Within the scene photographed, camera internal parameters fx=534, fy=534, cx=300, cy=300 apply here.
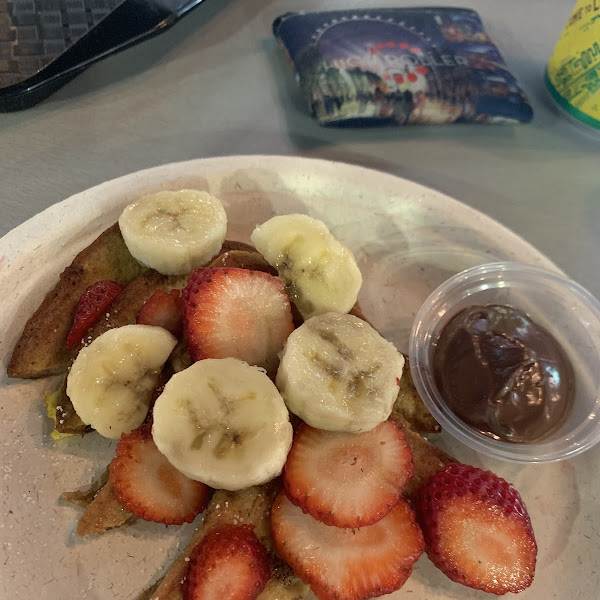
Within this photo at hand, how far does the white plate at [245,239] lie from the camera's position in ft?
3.78

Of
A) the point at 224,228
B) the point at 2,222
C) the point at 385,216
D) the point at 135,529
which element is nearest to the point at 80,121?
the point at 2,222

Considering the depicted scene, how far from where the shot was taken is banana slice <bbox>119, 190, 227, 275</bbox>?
1.34 m

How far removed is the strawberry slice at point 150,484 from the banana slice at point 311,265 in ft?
1.61

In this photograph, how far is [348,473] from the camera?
111 centimetres

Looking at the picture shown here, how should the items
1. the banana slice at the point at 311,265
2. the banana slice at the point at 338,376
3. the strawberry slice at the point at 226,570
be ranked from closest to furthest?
the strawberry slice at the point at 226,570 → the banana slice at the point at 338,376 → the banana slice at the point at 311,265

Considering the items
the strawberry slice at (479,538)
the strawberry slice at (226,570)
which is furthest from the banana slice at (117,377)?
the strawberry slice at (479,538)

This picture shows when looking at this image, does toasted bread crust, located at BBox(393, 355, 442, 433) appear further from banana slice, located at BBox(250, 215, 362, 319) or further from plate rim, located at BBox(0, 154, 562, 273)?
plate rim, located at BBox(0, 154, 562, 273)

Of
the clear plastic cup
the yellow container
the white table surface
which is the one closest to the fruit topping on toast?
the clear plastic cup

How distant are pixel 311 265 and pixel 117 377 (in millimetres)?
529

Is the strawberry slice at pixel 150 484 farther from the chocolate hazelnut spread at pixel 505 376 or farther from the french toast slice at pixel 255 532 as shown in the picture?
the chocolate hazelnut spread at pixel 505 376

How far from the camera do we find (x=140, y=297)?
53.3 inches

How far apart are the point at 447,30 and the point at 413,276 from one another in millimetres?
1260

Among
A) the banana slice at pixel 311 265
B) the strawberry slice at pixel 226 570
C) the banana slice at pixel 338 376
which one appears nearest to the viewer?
the strawberry slice at pixel 226 570

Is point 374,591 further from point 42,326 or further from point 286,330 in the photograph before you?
point 42,326
